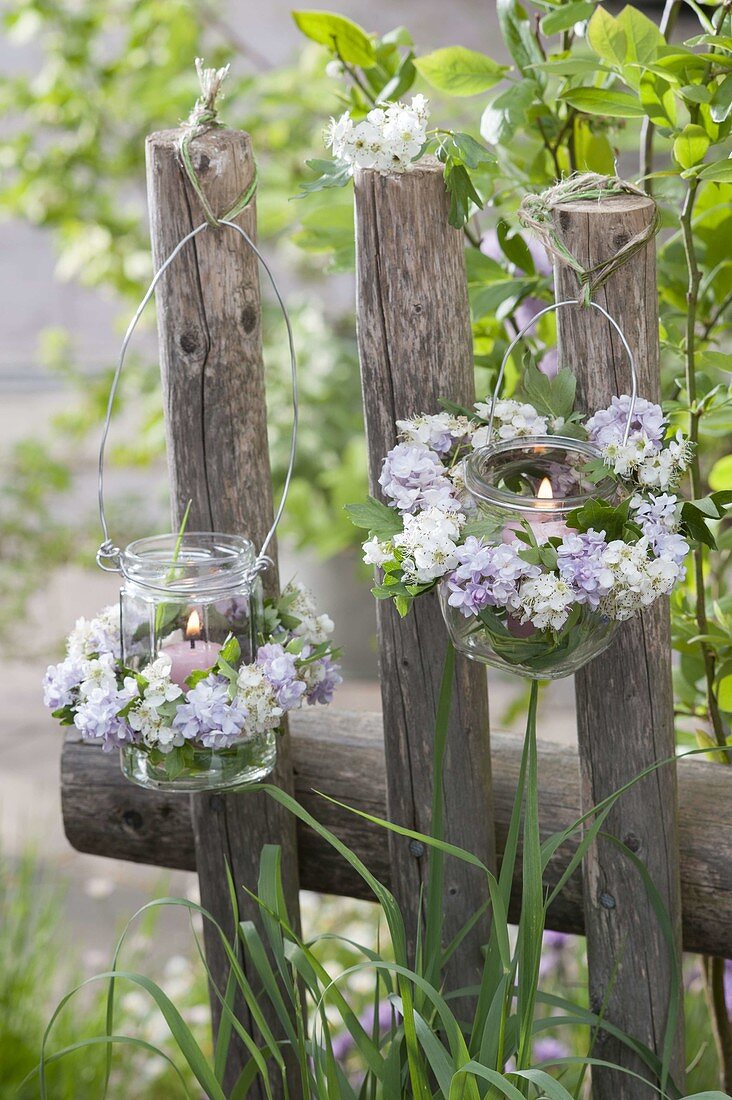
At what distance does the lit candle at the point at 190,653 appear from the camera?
993 mm

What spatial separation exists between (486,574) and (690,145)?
1.41 feet

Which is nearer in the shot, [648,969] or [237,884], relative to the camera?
[648,969]

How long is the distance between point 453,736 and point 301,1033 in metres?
0.28

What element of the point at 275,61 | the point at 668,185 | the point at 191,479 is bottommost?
the point at 191,479

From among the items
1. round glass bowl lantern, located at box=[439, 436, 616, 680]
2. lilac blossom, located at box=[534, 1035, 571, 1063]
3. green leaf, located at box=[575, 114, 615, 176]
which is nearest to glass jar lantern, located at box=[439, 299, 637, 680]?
round glass bowl lantern, located at box=[439, 436, 616, 680]

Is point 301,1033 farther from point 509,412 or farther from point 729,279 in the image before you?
point 729,279

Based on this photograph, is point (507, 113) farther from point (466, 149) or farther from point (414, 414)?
point (414, 414)

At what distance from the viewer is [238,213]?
42.0 inches

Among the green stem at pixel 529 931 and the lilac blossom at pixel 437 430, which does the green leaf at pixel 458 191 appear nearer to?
the lilac blossom at pixel 437 430

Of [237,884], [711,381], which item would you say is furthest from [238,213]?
[237,884]

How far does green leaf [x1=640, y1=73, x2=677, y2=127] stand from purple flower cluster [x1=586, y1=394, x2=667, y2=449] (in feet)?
0.83

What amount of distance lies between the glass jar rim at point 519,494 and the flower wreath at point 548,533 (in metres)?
0.01

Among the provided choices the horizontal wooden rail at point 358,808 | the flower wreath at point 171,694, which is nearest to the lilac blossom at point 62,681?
the flower wreath at point 171,694

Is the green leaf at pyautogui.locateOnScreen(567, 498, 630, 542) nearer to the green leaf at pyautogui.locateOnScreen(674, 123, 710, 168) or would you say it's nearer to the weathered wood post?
the weathered wood post
